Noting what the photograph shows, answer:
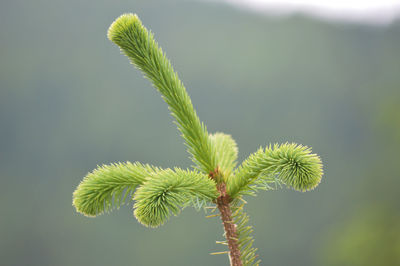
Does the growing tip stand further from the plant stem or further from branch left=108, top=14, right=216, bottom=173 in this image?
the plant stem

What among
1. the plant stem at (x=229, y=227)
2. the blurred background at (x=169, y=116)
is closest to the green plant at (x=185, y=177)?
the plant stem at (x=229, y=227)

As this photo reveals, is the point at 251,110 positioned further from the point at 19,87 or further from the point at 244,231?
the point at 244,231

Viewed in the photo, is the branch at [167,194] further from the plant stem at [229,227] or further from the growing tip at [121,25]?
the growing tip at [121,25]

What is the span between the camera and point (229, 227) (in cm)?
107

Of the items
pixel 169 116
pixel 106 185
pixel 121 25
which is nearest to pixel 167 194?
pixel 106 185

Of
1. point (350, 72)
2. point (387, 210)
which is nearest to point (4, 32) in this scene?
point (350, 72)

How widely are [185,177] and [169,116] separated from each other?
255ft

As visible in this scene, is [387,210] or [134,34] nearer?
[134,34]

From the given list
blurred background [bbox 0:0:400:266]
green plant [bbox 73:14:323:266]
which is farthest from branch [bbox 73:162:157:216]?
blurred background [bbox 0:0:400:266]

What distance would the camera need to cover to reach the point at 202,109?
88125mm

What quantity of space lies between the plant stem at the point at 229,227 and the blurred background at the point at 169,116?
52.2 m

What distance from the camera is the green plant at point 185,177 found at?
3.11 ft

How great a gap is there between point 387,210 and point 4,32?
4401 inches

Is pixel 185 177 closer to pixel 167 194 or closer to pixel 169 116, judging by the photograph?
pixel 167 194
